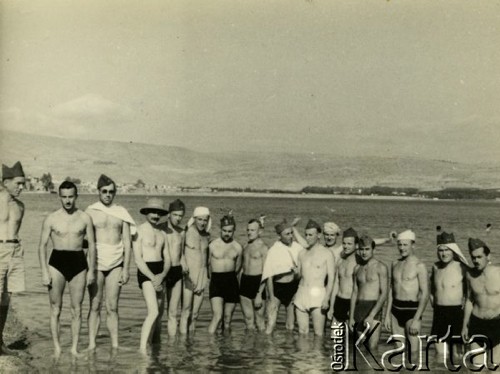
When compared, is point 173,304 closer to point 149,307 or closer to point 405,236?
point 149,307

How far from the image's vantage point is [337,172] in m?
108

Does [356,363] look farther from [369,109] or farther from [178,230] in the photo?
[369,109]

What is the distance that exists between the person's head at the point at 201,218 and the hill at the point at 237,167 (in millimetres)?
90908

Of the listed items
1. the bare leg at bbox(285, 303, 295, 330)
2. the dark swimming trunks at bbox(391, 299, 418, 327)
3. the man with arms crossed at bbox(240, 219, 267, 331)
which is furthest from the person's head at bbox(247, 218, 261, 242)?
the dark swimming trunks at bbox(391, 299, 418, 327)

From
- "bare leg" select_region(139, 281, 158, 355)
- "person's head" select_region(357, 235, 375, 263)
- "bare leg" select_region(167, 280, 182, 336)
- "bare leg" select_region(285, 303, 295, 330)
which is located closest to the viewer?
"bare leg" select_region(139, 281, 158, 355)

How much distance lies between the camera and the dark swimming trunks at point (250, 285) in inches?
415

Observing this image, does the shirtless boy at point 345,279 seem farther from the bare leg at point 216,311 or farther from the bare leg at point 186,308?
the bare leg at point 186,308

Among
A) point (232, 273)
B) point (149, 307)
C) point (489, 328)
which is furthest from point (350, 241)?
point (149, 307)

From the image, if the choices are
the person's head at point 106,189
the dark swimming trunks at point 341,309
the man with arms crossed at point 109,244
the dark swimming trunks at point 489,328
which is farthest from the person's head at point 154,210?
the dark swimming trunks at point 489,328

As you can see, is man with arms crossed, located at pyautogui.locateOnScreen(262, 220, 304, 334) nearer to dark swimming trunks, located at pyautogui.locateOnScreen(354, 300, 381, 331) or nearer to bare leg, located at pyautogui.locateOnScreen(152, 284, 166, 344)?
dark swimming trunks, located at pyautogui.locateOnScreen(354, 300, 381, 331)

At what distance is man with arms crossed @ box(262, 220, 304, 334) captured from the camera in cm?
1027

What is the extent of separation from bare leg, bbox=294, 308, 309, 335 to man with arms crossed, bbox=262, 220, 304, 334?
13.4 inches

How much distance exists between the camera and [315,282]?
398 inches

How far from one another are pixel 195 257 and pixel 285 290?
153 centimetres
